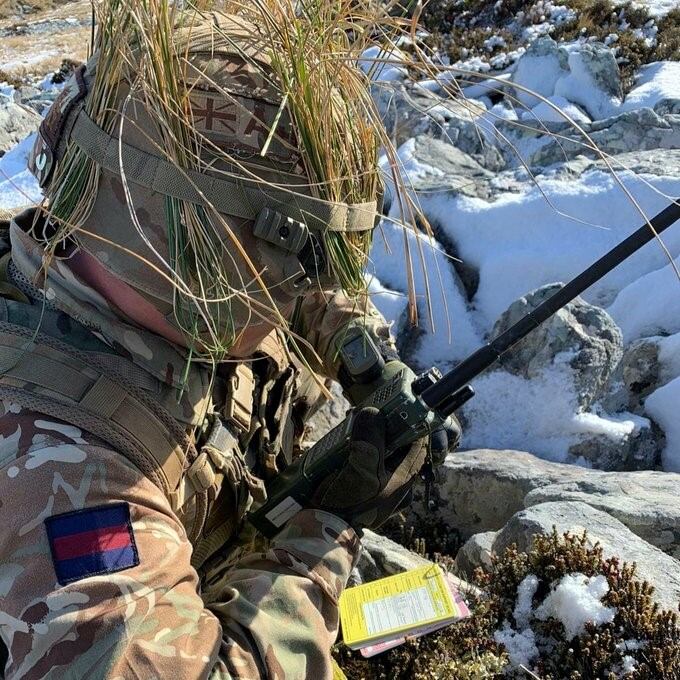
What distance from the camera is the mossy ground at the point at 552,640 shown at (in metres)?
2.47

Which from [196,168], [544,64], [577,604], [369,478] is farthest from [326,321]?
[544,64]

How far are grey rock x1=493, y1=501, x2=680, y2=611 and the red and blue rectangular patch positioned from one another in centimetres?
214

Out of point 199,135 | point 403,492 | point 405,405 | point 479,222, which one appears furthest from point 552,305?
point 479,222

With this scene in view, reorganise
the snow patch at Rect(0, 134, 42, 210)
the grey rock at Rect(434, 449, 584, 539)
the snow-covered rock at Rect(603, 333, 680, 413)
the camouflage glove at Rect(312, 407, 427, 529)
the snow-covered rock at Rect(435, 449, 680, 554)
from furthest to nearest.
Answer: the snow patch at Rect(0, 134, 42, 210), the snow-covered rock at Rect(603, 333, 680, 413), the grey rock at Rect(434, 449, 584, 539), the snow-covered rock at Rect(435, 449, 680, 554), the camouflage glove at Rect(312, 407, 427, 529)

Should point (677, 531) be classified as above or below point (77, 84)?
below

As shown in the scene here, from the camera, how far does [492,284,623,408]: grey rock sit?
187 inches

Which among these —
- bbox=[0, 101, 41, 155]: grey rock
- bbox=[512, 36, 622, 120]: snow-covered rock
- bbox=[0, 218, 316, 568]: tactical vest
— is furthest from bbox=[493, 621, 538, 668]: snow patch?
bbox=[0, 101, 41, 155]: grey rock

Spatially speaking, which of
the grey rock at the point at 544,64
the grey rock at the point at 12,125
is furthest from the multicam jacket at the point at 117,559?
the grey rock at the point at 544,64

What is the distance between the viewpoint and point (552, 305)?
2.36 meters

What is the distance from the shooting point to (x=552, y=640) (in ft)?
8.74

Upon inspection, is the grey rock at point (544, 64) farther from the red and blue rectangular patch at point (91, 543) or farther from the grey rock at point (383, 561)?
the red and blue rectangular patch at point (91, 543)

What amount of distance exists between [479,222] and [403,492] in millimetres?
→ 4642

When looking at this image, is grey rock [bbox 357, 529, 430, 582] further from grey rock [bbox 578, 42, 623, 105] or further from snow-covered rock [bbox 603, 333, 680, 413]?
grey rock [bbox 578, 42, 623, 105]

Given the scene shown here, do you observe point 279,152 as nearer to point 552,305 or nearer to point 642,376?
point 552,305
